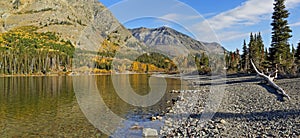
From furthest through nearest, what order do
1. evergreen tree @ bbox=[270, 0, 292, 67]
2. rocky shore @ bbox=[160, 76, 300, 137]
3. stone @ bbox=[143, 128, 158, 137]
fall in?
evergreen tree @ bbox=[270, 0, 292, 67] < stone @ bbox=[143, 128, 158, 137] < rocky shore @ bbox=[160, 76, 300, 137]

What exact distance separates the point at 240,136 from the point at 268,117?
3.68 meters

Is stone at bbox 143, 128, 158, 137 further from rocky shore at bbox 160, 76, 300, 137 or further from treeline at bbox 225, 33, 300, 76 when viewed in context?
treeline at bbox 225, 33, 300, 76

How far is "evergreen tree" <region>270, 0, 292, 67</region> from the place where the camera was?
131 feet

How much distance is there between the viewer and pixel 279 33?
40562mm

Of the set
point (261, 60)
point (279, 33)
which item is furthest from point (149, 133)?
point (261, 60)

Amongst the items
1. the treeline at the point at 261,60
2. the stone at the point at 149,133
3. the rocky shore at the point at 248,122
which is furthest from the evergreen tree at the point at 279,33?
the stone at the point at 149,133

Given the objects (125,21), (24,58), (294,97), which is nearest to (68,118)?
(125,21)

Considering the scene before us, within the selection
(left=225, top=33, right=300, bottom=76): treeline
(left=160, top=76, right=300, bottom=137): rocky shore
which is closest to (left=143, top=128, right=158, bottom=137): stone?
(left=160, top=76, right=300, bottom=137): rocky shore

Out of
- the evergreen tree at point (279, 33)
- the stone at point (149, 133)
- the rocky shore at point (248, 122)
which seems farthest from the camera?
the evergreen tree at point (279, 33)

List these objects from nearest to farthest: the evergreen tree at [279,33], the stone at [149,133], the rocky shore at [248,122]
A: the rocky shore at [248,122] < the stone at [149,133] < the evergreen tree at [279,33]

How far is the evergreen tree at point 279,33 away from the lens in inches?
1567

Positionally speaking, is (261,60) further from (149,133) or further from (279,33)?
(149,133)

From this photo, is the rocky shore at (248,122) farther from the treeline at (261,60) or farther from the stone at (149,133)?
the treeline at (261,60)

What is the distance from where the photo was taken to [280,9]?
39.7 meters
